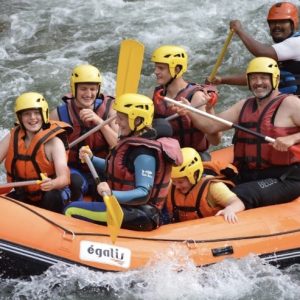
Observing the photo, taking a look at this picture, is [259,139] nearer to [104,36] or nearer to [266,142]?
[266,142]

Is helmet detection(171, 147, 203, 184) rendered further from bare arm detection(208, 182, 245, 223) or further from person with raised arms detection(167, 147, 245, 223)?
bare arm detection(208, 182, 245, 223)

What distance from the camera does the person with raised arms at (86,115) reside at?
18.4 ft

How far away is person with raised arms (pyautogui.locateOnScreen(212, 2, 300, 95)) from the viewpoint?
20.8 feet

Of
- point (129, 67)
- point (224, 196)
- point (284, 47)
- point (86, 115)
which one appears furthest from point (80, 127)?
point (284, 47)

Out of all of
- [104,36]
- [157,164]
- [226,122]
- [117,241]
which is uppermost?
[104,36]

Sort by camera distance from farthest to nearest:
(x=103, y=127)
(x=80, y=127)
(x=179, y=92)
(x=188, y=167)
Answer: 1. (x=179, y=92)
2. (x=80, y=127)
3. (x=103, y=127)
4. (x=188, y=167)

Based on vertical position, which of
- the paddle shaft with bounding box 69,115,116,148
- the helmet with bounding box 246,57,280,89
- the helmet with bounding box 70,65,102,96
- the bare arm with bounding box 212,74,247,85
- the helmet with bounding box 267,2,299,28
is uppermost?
the helmet with bounding box 267,2,299,28

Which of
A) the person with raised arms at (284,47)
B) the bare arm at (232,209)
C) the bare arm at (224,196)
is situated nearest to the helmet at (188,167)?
the bare arm at (224,196)

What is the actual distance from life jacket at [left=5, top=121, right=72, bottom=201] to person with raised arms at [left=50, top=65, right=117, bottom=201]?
1.17 ft

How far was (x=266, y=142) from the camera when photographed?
5.41 metres

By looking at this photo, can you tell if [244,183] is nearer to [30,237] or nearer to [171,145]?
[171,145]

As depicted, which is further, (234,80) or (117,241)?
(234,80)

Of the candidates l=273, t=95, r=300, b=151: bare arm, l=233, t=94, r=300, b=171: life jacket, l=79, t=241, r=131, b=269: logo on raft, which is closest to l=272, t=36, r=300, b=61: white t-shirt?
l=233, t=94, r=300, b=171: life jacket

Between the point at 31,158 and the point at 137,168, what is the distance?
838 millimetres
